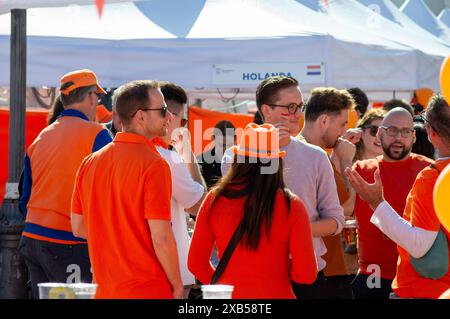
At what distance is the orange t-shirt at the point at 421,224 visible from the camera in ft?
12.3

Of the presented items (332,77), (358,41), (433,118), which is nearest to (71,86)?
(433,118)

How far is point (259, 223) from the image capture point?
377cm

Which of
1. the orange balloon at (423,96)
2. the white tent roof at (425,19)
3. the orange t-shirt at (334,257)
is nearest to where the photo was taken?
the orange t-shirt at (334,257)

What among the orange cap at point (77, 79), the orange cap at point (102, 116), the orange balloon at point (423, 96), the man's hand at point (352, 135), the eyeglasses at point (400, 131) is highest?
the orange balloon at point (423, 96)

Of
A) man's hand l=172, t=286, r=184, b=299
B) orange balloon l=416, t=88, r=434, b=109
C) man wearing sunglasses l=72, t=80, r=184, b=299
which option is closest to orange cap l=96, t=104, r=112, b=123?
orange balloon l=416, t=88, r=434, b=109

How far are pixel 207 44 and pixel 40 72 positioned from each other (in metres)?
1.38

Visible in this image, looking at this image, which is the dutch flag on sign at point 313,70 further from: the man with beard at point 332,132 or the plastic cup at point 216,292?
the plastic cup at point 216,292

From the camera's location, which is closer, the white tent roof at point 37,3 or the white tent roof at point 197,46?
the white tent roof at point 37,3

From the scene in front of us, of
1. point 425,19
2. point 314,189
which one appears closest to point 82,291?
point 314,189

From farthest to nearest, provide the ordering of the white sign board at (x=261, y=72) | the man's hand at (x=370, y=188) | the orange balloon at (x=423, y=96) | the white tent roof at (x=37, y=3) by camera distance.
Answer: the orange balloon at (x=423, y=96)
the white sign board at (x=261, y=72)
the white tent roof at (x=37, y=3)
the man's hand at (x=370, y=188)

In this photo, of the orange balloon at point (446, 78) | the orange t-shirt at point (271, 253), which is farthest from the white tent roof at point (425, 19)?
the orange balloon at point (446, 78)

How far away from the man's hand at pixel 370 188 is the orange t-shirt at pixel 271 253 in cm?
38

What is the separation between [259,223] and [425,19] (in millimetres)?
8352

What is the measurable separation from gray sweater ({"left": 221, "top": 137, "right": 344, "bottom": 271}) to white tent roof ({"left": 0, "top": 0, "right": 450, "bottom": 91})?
3.09 metres
